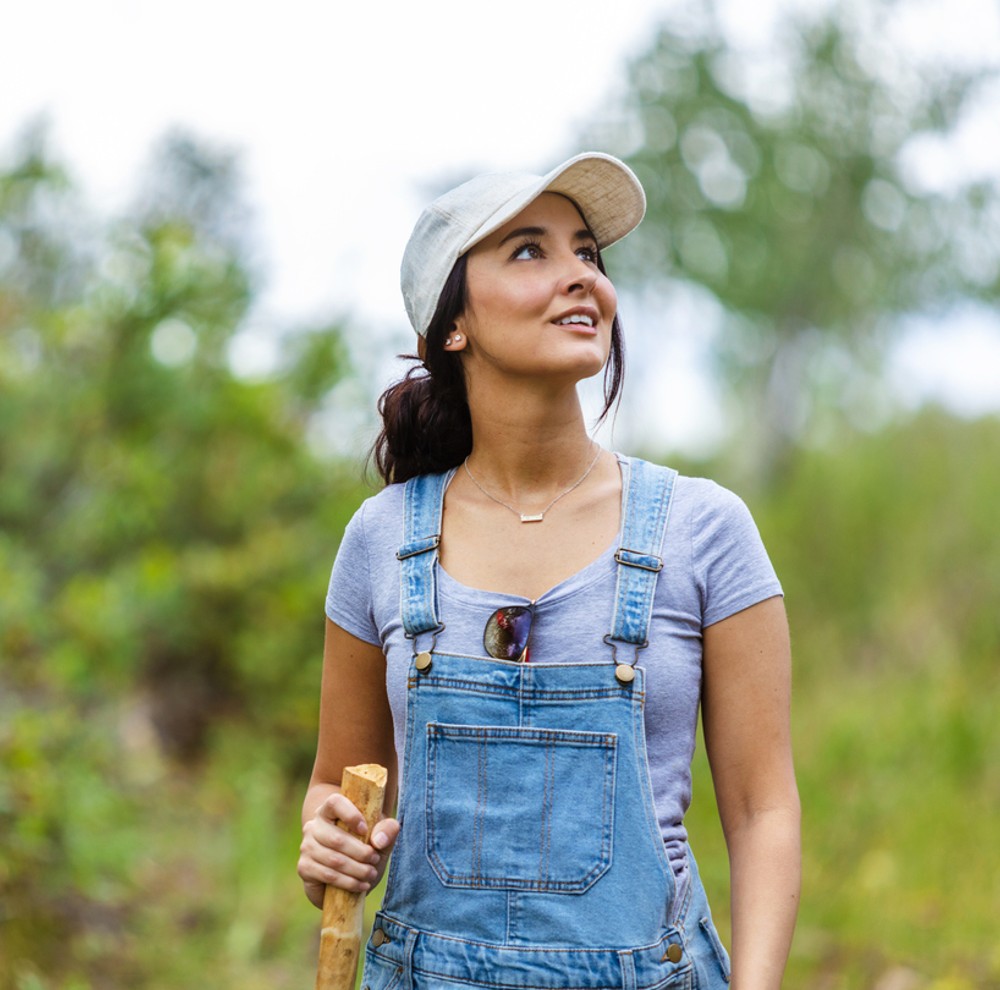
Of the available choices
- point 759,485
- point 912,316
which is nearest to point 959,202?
point 912,316

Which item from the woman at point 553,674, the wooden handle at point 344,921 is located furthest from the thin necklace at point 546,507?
the wooden handle at point 344,921

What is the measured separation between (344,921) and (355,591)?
0.55m

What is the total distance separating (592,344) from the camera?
227 cm

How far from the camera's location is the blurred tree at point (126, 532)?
4629 millimetres

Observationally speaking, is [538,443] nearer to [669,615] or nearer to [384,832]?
[669,615]

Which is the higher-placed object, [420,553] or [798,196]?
[798,196]

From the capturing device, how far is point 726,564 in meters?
2.14

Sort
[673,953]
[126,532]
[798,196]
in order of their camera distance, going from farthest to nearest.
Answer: [798,196] < [126,532] < [673,953]

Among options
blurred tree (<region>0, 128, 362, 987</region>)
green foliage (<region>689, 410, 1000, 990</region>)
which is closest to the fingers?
blurred tree (<region>0, 128, 362, 987</region>)

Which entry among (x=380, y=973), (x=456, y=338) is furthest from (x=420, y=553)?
(x=380, y=973)

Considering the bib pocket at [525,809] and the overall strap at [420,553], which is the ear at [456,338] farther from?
the bib pocket at [525,809]

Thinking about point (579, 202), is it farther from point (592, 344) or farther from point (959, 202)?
point (959, 202)

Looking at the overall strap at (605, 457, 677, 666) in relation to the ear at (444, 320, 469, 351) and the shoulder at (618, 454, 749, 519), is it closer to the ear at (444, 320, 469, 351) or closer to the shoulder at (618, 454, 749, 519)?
the shoulder at (618, 454, 749, 519)

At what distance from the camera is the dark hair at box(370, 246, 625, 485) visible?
2.47 meters
